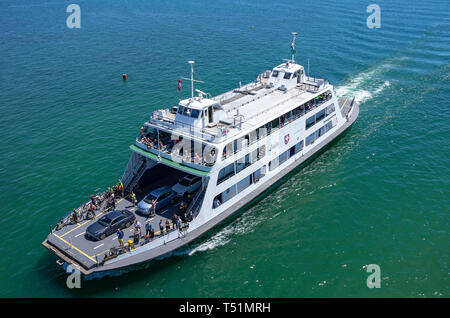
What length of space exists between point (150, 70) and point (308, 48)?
32.8 meters

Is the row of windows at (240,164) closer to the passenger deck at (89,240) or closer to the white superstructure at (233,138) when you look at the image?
the white superstructure at (233,138)

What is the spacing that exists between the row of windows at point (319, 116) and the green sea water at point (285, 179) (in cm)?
453

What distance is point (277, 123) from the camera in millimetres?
40906

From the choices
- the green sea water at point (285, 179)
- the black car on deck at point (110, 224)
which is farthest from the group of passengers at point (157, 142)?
the green sea water at point (285, 179)

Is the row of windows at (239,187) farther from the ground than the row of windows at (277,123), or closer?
closer

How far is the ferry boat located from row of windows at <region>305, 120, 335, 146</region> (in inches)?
40.3

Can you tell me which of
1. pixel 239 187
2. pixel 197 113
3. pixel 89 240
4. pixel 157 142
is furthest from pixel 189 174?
pixel 89 240

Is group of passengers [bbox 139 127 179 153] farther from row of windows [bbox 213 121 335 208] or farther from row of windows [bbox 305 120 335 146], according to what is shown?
row of windows [bbox 305 120 335 146]

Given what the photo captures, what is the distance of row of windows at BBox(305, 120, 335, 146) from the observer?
46344mm

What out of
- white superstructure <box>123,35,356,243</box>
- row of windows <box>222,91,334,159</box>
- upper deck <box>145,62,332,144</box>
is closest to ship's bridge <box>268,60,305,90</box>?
upper deck <box>145,62,332,144</box>

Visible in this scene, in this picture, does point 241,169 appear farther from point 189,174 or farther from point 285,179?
point 285,179

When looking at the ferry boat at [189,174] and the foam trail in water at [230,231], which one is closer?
the ferry boat at [189,174]

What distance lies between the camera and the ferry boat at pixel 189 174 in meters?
31.0

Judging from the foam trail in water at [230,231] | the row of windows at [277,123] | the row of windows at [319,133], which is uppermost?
the row of windows at [277,123]
